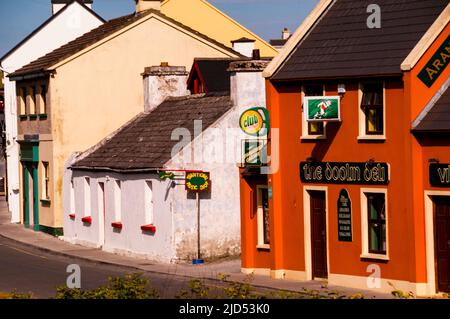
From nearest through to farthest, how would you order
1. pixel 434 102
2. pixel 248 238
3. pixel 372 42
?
pixel 434 102 < pixel 372 42 < pixel 248 238

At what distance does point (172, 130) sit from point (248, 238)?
23.2ft

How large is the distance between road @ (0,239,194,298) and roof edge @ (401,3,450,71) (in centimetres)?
686

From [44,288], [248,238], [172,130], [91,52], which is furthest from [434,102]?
[91,52]

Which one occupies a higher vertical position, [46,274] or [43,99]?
[43,99]

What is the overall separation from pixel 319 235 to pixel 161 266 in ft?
22.1

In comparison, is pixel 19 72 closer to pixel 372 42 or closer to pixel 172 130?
pixel 172 130

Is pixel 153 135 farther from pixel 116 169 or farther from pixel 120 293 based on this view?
pixel 120 293

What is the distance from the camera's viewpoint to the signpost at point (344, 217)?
29.0 meters

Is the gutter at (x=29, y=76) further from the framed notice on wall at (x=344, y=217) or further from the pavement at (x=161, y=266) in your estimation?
the framed notice on wall at (x=344, y=217)

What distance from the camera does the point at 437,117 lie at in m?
26.8

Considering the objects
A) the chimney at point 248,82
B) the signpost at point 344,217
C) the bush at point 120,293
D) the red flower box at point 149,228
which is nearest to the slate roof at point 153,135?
the chimney at point 248,82

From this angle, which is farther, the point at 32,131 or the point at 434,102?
the point at 32,131

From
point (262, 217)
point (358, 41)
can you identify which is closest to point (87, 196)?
point (262, 217)

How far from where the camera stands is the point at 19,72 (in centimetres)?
5219
